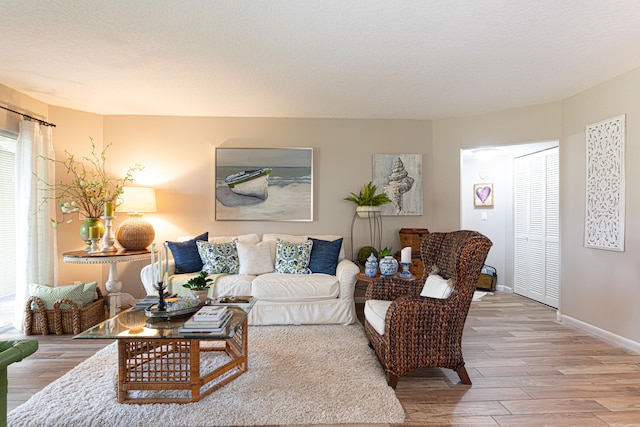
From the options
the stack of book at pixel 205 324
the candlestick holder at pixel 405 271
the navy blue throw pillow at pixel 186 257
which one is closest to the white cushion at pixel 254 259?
the navy blue throw pillow at pixel 186 257

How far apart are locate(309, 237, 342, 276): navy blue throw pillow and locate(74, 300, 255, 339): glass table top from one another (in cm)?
156

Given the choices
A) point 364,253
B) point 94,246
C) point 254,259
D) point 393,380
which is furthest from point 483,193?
point 94,246

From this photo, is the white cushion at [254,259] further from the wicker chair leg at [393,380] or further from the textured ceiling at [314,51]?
the wicker chair leg at [393,380]

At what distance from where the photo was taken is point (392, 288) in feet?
9.72

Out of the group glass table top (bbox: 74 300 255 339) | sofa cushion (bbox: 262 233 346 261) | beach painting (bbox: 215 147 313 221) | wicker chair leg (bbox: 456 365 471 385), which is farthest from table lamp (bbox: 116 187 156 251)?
wicker chair leg (bbox: 456 365 471 385)

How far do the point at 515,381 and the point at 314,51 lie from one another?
2929 mm

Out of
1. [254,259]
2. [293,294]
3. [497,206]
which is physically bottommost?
[293,294]

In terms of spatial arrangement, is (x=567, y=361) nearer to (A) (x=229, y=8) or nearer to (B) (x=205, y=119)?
(A) (x=229, y=8)

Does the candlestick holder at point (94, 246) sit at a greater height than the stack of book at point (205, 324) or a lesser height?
greater

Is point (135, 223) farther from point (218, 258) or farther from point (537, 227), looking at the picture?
point (537, 227)

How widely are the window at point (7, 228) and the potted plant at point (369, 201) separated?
3824 millimetres

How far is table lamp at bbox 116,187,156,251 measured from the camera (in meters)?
4.09

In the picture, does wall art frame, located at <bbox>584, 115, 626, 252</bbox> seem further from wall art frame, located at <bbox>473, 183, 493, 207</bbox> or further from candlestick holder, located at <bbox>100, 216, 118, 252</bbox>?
candlestick holder, located at <bbox>100, 216, 118, 252</bbox>

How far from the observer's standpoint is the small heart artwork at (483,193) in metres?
5.69
